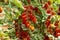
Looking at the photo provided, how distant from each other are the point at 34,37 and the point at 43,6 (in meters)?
0.28

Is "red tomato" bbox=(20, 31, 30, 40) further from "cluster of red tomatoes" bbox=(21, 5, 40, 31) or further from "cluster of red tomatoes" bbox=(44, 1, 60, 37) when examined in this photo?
"cluster of red tomatoes" bbox=(44, 1, 60, 37)

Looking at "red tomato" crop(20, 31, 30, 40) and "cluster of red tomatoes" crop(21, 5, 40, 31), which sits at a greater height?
"cluster of red tomatoes" crop(21, 5, 40, 31)

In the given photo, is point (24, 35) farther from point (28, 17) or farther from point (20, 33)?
point (28, 17)

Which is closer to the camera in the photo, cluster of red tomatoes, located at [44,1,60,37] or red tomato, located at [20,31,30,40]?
red tomato, located at [20,31,30,40]

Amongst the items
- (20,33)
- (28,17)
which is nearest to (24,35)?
(20,33)

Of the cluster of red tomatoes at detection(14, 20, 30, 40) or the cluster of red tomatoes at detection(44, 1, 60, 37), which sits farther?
the cluster of red tomatoes at detection(44, 1, 60, 37)

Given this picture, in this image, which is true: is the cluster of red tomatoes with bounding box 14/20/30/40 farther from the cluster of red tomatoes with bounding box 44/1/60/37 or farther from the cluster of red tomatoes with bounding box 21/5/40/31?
the cluster of red tomatoes with bounding box 44/1/60/37

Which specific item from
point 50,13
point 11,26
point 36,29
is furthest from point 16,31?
point 50,13

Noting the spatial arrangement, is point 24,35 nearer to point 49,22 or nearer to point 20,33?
point 20,33

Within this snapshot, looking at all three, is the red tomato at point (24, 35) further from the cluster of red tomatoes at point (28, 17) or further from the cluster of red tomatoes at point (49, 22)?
the cluster of red tomatoes at point (49, 22)

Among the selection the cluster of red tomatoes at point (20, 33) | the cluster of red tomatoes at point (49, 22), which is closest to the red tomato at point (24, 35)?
the cluster of red tomatoes at point (20, 33)

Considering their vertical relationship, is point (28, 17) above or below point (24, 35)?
above

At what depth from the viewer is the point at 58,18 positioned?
1.59 m

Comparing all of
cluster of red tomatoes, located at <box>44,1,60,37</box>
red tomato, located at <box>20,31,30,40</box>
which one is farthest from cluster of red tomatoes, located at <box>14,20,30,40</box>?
cluster of red tomatoes, located at <box>44,1,60,37</box>
